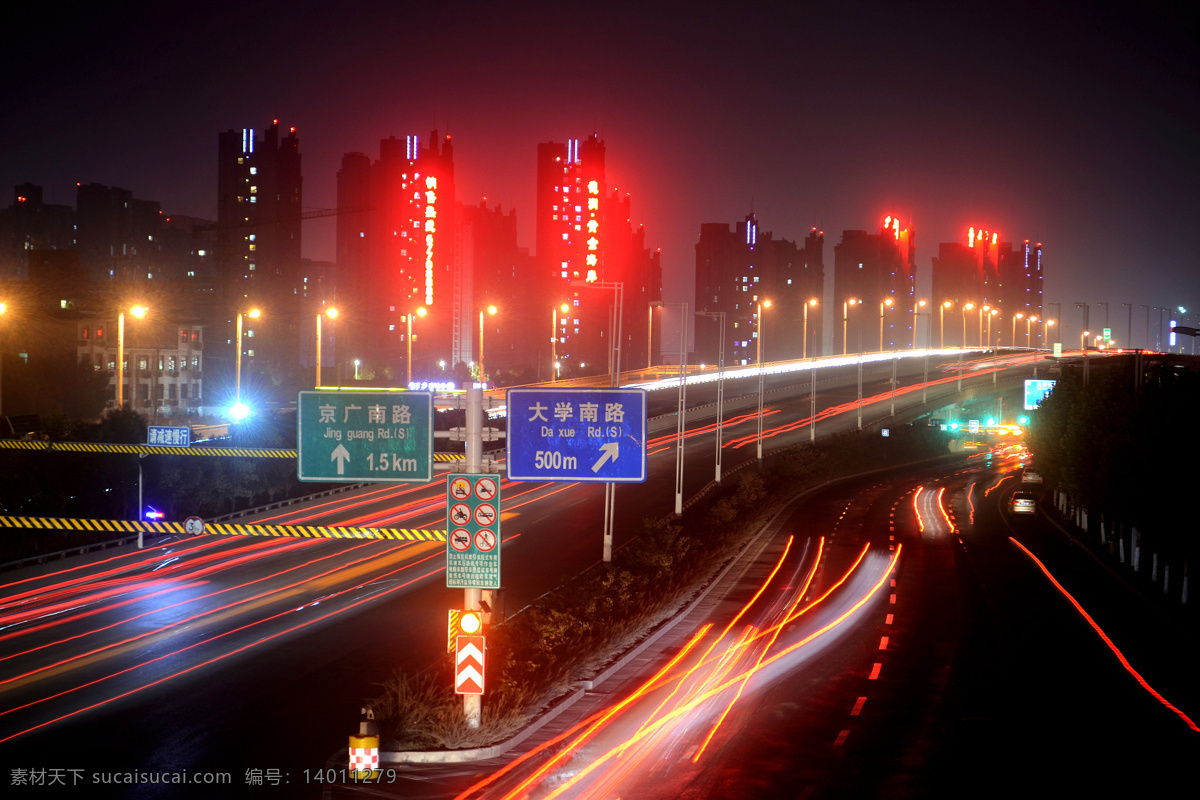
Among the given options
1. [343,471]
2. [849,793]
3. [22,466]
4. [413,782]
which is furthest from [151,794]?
→ [22,466]

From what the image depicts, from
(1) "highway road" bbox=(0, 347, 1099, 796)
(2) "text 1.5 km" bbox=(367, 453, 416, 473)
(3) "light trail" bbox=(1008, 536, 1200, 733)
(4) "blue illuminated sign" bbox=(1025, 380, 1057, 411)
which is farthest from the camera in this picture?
(4) "blue illuminated sign" bbox=(1025, 380, 1057, 411)

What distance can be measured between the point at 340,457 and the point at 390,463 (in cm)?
88

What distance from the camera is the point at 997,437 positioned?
381ft

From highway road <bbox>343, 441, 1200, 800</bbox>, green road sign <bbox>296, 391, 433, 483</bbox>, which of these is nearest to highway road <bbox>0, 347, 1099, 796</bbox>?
highway road <bbox>343, 441, 1200, 800</bbox>

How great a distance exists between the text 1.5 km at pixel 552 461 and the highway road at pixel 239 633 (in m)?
6.09

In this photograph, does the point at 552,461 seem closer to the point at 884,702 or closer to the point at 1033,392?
the point at 884,702

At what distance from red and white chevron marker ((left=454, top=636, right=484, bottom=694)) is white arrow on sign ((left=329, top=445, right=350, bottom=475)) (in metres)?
3.47

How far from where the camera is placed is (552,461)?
1831 centimetres

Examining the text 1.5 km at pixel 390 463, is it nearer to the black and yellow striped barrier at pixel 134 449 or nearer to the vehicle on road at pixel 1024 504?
the black and yellow striped barrier at pixel 134 449

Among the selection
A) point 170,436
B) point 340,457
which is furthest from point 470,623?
point 170,436

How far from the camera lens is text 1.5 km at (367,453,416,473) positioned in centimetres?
1769

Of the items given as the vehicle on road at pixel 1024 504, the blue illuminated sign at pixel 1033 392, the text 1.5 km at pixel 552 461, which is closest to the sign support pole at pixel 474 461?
the text 1.5 km at pixel 552 461

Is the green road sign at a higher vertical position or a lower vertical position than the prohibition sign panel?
higher

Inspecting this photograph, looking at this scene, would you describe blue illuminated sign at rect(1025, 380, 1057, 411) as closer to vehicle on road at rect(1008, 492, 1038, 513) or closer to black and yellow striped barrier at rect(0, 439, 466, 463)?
vehicle on road at rect(1008, 492, 1038, 513)
